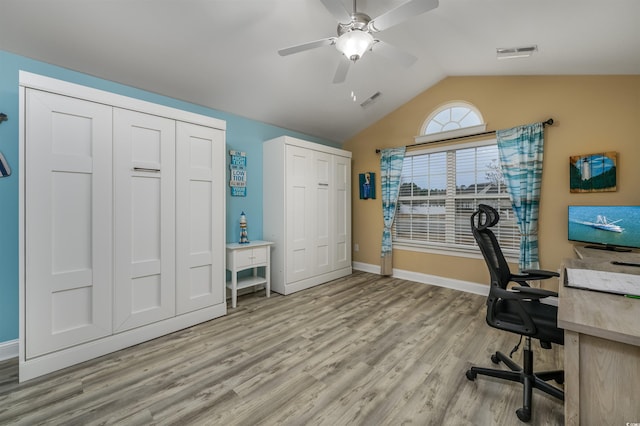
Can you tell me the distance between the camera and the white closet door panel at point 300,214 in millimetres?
3623

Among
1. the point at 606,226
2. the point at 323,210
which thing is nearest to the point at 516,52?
the point at 606,226

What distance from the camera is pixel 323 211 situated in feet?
13.5

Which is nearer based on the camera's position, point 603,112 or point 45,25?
point 45,25

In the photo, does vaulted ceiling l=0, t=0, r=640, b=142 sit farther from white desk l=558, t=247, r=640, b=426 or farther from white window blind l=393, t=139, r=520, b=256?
white desk l=558, t=247, r=640, b=426

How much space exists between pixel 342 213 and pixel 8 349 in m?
3.90

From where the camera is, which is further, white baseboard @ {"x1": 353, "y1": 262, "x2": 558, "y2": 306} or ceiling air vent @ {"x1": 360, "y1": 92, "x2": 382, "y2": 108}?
ceiling air vent @ {"x1": 360, "y1": 92, "x2": 382, "y2": 108}

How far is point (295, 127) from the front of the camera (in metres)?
4.22

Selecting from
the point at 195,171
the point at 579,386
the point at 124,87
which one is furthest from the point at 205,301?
the point at 579,386

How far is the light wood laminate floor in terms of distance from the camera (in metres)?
1.51

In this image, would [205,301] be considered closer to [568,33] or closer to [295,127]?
[295,127]

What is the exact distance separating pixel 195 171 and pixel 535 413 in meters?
3.21

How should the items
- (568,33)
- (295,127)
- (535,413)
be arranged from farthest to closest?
(295,127) → (568,33) → (535,413)

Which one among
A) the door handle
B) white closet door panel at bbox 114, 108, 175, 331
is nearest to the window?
white closet door panel at bbox 114, 108, 175, 331

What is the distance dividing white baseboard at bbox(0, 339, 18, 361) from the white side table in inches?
68.3
